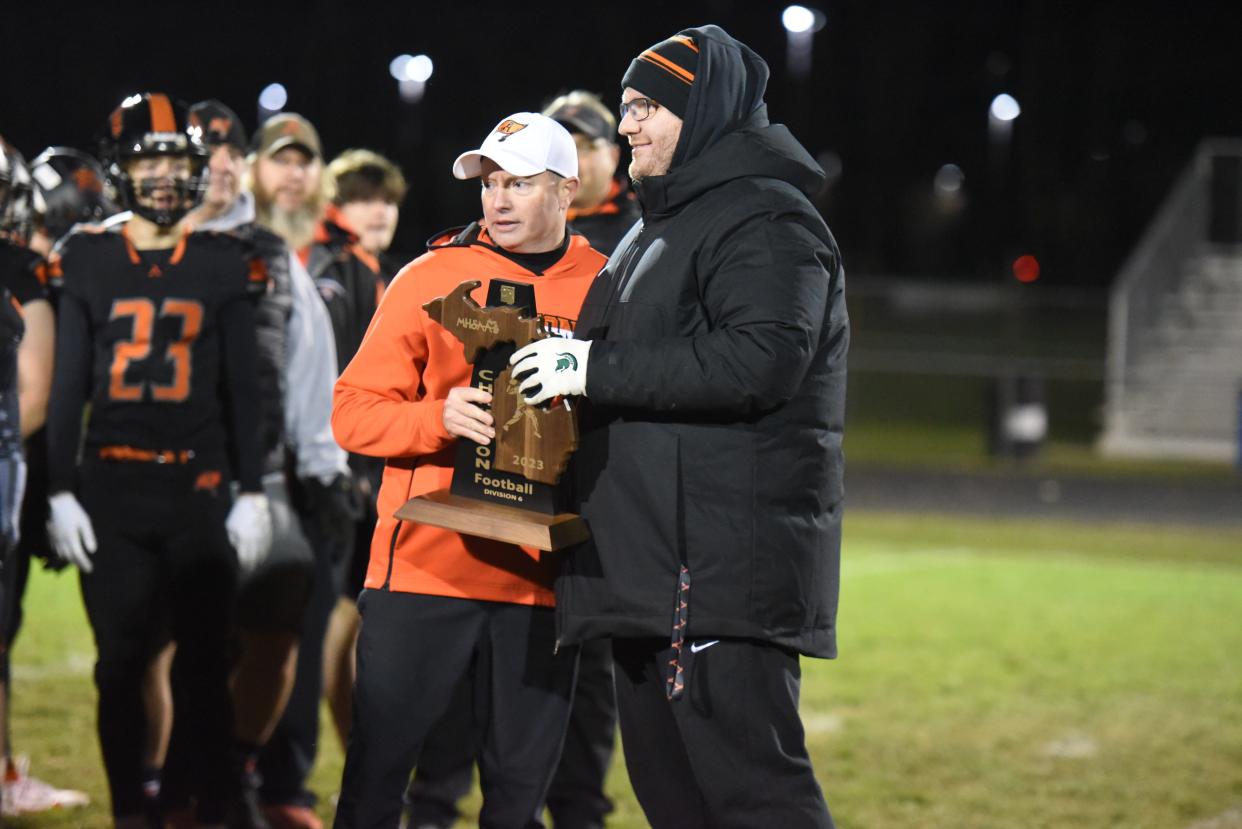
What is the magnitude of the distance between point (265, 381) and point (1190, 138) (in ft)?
118

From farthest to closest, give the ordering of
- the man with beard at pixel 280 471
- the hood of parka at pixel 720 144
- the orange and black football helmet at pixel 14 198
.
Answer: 1. the man with beard at pixel 280 471
2. the orange and black football helmet at pixel 14 198
3. the hood of parka at pixel 720 144

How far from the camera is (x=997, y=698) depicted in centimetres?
728

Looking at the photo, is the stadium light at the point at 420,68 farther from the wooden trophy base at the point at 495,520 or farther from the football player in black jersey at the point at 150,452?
the wooden trophy base at the point at 495,520

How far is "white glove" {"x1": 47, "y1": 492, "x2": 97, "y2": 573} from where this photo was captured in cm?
429

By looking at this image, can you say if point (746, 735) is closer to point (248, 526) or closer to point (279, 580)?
point (248, 526)

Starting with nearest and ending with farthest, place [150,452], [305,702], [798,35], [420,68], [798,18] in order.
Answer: [150,452] < [305,702] < [798,18] < [798,35] < [420,68]

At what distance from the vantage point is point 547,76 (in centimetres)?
4175

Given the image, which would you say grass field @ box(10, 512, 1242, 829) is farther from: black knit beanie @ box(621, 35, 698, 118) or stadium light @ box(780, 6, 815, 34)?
stadium light @ box(780, 6, 815, 34)

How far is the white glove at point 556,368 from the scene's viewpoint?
309 cm

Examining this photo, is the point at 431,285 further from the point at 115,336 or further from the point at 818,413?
the point at 115,336

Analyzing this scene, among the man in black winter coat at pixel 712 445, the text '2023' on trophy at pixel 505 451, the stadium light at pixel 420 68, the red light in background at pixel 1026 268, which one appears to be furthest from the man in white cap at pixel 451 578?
the stadium light at pixel 420 68

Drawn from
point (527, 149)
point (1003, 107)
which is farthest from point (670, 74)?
point (1003, 107)

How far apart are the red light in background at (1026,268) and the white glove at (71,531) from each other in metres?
31.3

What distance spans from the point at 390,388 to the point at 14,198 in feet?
4.63
